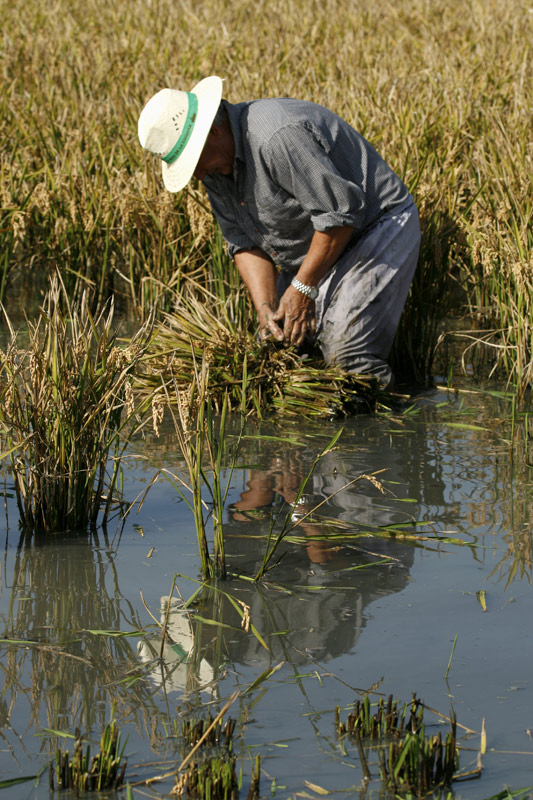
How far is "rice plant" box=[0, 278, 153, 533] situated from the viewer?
8.66 feet

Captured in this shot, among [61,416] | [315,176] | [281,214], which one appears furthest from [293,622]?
[281,214]

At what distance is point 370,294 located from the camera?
152 inches

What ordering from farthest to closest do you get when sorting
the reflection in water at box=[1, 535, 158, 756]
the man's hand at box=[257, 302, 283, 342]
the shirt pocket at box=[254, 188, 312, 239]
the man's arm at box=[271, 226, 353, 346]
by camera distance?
the man's hand at box=[257, 302, 283, 342], the shirt pocket at box=[254, 188, 312, 239], the man's arm at box=[271, 226, 353, 346], the reflection in water at box=[1, 535, 158, 756]

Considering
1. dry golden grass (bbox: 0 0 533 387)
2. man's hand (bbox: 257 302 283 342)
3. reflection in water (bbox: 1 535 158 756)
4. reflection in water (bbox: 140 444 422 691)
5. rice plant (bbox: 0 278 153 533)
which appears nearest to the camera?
reflection in water (bbox: 1 535 158 756)

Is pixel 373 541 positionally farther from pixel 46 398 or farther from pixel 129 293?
pixel 129 293

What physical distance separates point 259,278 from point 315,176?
628 millimetres

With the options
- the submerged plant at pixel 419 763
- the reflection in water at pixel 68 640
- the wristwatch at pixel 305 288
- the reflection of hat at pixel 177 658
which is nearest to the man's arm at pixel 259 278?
the wristwatch at pixel 305 288

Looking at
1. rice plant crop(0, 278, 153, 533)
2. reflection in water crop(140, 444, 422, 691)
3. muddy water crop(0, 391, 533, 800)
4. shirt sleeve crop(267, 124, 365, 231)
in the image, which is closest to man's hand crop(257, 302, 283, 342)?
shirt sleeve crop(267, 124, 365, 231)

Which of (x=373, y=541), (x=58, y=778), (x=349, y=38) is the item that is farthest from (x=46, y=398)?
(x=349, y=38)

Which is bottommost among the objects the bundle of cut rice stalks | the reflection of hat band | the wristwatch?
the bundle of cut rice stalks

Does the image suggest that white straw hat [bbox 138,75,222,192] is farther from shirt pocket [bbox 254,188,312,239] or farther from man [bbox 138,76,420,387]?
shirt pocket [bbox 254,188,312,239]

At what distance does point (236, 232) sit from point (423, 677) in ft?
8.00

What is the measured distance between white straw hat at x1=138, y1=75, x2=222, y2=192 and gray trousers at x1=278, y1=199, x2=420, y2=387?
725 mm

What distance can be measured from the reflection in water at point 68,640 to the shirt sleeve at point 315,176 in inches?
59.5
